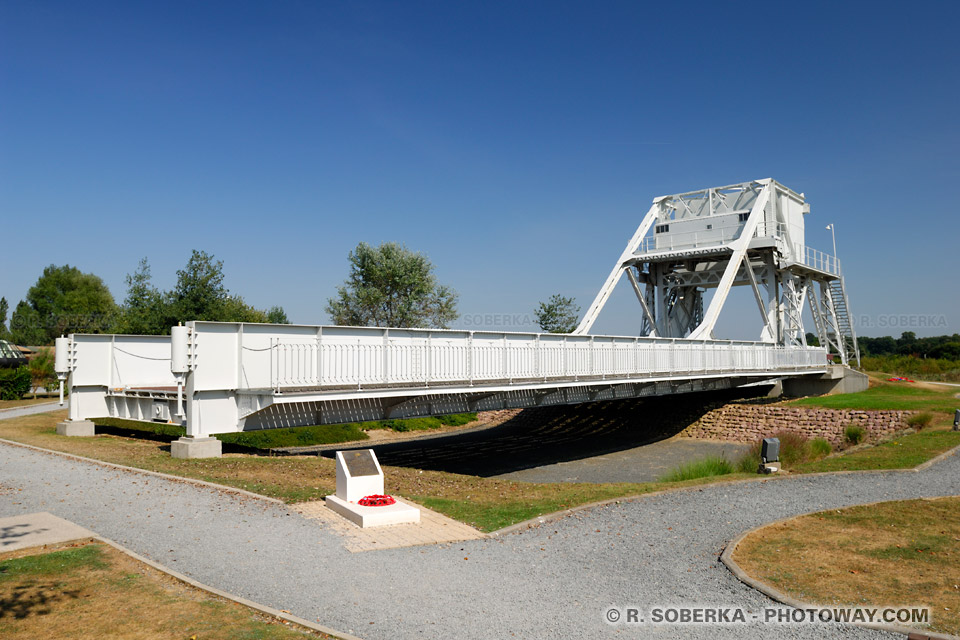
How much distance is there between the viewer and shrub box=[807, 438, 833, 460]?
59.6ft

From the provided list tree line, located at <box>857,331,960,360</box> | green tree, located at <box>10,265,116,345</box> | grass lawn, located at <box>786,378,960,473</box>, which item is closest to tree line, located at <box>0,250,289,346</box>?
green tree, located at <box>10,265,116,345</box>

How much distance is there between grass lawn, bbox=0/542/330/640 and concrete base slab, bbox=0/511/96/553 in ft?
1.92

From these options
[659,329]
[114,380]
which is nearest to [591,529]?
[114,380]

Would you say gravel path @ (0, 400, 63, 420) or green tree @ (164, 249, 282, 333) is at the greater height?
green tree @ (164, 249, 282, 333)

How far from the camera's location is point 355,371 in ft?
52.7

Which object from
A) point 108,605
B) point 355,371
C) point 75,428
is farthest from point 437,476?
point 75,428

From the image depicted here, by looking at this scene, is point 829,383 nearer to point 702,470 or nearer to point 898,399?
point 898,399

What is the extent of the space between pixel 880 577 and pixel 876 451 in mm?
11381

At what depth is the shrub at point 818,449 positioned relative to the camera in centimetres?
1817

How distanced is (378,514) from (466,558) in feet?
6.28

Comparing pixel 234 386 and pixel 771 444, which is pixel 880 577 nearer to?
pixel 771 444

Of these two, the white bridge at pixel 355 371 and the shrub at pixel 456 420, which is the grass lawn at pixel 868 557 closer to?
the white bridge at pixel 355 371

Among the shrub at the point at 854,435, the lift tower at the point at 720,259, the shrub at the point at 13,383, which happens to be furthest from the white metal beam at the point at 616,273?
the shrub at the point at 13,383

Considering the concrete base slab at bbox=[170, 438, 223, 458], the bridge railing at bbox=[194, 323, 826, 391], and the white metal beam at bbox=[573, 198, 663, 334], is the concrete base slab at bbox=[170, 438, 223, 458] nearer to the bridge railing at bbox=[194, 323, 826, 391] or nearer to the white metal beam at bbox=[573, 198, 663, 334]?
the bridge railing at bbox=[194, 323, 826, 391]
